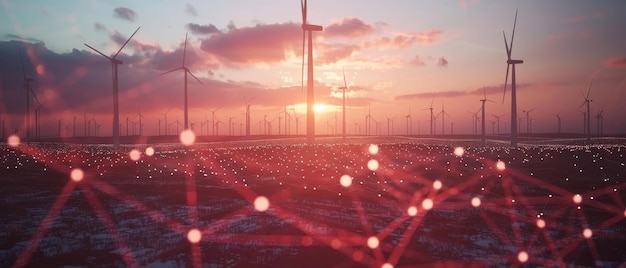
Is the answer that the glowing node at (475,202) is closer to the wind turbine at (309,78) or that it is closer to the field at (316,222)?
the field at (316,222)

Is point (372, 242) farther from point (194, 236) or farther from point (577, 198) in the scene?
point (577, 198)

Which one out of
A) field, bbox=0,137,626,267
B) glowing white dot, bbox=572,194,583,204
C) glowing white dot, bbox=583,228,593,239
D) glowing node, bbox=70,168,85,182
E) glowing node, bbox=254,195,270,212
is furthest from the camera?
glowing node, bbox=70,168,85,182

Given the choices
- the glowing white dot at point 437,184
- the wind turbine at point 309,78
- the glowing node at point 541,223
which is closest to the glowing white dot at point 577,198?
the glowing node at point 541,223

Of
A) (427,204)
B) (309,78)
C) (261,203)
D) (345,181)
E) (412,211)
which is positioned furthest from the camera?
(309,78)

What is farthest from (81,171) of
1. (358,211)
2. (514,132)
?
(514,132)

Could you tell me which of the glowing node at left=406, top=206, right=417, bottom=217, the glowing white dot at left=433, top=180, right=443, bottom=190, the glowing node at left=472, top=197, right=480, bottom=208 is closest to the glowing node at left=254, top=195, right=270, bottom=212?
the glowing node at left=406, top=206, right=417, bottom=217

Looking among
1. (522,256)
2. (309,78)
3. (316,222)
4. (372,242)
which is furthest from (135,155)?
(522,256)

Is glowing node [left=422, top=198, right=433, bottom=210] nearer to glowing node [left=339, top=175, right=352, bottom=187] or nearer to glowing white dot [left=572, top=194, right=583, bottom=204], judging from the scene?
glowing white dot [left=572, top=194, right=583, bottom=204]
